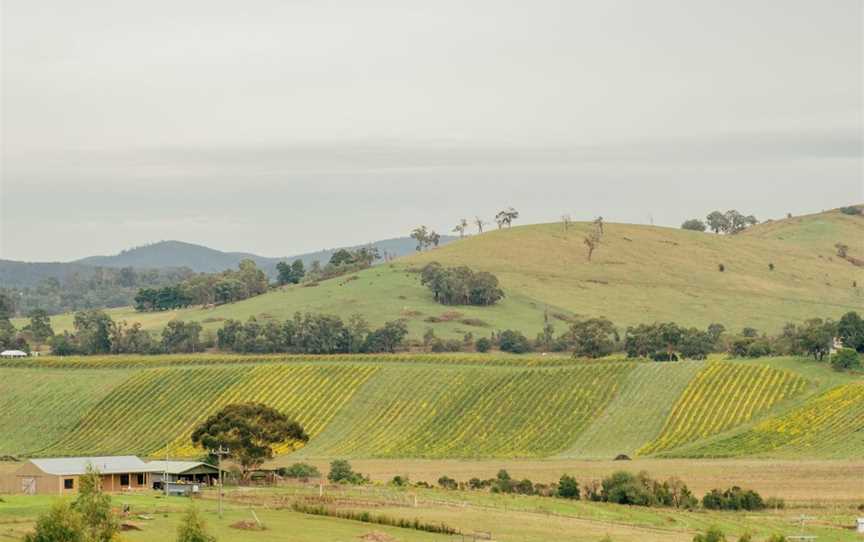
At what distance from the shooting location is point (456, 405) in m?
157

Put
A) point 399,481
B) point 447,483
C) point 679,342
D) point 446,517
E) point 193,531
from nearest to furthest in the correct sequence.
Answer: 1. point 193,531
2. point 446,517
3. point 399,481
4. point 447,483
5. point 679,342

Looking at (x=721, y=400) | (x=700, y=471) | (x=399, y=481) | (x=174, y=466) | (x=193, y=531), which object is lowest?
(x=700, y=471)

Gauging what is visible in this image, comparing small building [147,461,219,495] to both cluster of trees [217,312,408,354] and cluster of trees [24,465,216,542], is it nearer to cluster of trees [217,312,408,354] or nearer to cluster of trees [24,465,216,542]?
cluster of trees [24,465,216,542]

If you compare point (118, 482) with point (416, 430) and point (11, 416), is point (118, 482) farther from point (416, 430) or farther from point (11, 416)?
point (11, 416)

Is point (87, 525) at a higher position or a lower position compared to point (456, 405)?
lower

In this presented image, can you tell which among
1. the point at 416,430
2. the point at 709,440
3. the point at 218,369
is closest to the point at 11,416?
the point at 218,369

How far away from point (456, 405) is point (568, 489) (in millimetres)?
48718

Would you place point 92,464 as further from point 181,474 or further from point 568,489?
point 568,489

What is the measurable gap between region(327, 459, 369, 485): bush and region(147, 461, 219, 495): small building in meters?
8.72

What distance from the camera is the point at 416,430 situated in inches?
5906

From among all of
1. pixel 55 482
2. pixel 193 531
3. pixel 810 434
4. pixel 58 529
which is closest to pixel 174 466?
pixel 55 482

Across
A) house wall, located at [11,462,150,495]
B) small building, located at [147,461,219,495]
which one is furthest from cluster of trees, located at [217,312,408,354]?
house wall, located at [11,462,150,495]

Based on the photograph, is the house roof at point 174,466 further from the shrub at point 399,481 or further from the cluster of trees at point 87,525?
the cluster of trees at point 87,525

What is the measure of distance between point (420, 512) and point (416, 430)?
180ft
